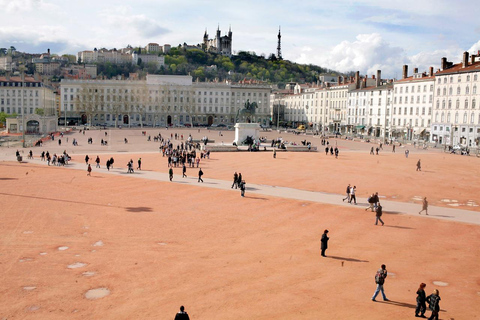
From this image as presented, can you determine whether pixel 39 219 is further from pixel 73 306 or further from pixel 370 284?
pixel 370 284

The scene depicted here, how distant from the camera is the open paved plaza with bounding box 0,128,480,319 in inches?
455

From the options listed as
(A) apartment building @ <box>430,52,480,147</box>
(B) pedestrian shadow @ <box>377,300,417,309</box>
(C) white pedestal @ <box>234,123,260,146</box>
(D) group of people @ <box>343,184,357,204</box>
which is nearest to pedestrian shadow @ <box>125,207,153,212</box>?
(D) group of people @ <box>343,184,357,204</box>

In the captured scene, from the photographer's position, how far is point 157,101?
120m

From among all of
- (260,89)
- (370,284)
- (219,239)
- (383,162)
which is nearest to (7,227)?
(219,239)

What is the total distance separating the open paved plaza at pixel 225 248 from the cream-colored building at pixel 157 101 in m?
89.2

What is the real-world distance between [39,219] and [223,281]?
10.6 metres

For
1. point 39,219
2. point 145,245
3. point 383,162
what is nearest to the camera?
point 145,245

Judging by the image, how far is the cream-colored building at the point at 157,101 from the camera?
116m

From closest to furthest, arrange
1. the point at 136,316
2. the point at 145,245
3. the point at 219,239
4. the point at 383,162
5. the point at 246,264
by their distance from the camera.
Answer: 1. the point at 136,316
2. the point at 246,264
3. the point at 145,245
4. the point at 219,239
5. the point at 383,162

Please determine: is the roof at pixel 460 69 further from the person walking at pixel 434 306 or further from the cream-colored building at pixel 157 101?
the person walking at pixel 434 306

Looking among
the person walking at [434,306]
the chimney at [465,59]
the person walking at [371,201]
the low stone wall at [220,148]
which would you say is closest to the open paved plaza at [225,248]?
the person walking at [371,201]

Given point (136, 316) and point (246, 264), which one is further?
point (246, 264)

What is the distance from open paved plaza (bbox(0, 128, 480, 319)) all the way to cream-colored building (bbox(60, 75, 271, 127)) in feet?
293

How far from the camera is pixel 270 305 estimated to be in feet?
37.5
